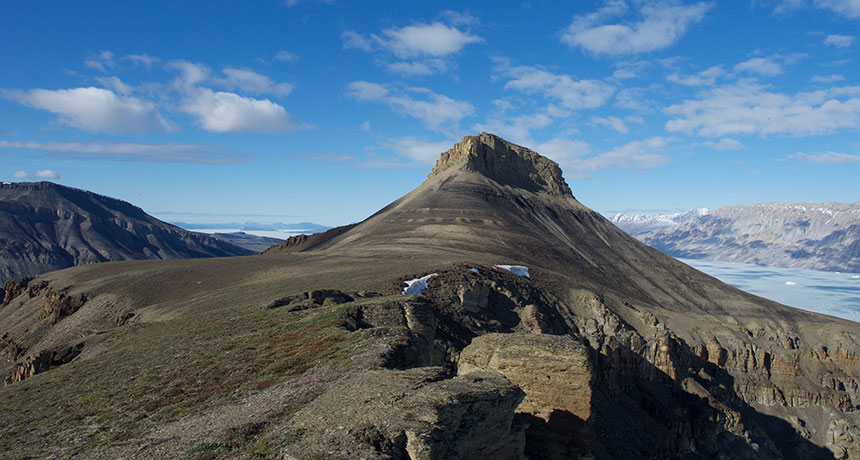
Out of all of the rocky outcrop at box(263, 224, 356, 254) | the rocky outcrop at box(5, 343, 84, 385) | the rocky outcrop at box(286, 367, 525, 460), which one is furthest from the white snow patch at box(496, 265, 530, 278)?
the rocky outcrop at box(263, 224, 356, 254)

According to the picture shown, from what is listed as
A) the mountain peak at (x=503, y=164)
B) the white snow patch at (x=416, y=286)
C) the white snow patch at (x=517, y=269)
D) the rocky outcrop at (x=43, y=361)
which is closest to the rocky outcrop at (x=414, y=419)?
the rocky outcrop at (x=43, y=361)

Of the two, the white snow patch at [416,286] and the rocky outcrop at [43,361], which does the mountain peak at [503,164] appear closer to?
the white snow patch at [416,286]

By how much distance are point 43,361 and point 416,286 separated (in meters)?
24.3

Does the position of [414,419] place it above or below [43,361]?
above

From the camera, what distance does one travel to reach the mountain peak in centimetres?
13338

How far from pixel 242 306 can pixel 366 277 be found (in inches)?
456

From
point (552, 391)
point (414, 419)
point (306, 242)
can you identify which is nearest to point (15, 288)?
point (306, 242)

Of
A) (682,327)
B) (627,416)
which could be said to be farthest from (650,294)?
(627,416)

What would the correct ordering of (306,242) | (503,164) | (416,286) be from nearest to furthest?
(416,286) → (306,242) → (503,164)

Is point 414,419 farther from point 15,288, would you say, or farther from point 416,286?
point 15,288

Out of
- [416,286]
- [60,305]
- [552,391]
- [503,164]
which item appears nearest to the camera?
[552,391]

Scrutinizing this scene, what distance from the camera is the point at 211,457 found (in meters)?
11.1

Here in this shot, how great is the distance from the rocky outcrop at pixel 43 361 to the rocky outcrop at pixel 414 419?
2315 cm

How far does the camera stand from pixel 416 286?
41.8 metres
